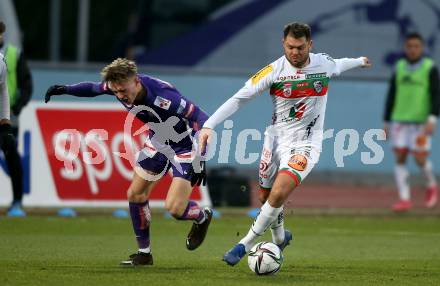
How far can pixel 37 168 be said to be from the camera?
1667 cm

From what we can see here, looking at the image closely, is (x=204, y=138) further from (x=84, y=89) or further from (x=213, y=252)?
(x=213, y=252)

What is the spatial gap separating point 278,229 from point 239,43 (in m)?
11.2

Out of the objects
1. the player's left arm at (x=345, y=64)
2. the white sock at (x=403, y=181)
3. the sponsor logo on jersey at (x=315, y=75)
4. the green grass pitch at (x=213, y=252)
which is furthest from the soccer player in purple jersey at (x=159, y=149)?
the white sock at (x=403, y=181)

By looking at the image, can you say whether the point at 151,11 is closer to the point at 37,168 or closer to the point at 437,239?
the point at 37,168

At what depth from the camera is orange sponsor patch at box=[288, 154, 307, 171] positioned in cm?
1064

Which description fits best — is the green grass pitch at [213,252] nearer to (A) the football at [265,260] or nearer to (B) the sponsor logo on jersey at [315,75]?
(A) the football at [265,260]

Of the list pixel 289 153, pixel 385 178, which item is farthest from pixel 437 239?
pixel 385 178

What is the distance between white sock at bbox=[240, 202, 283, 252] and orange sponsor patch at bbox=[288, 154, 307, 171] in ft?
1.33

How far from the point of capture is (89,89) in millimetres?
10820

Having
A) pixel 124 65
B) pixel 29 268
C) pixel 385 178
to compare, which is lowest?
pixel 385 178

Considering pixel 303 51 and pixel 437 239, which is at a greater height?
pixel 303 51

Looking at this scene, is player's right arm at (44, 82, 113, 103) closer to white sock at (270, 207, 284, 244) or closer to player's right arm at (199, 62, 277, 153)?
player's right arm at (199, 62, 277, 153)

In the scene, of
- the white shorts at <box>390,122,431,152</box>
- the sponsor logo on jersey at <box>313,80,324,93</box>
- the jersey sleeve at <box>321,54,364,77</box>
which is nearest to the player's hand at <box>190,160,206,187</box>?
the sponsor logo on jersey at <box>313,80,324,93</box>

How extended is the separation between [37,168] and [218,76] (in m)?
5.93
